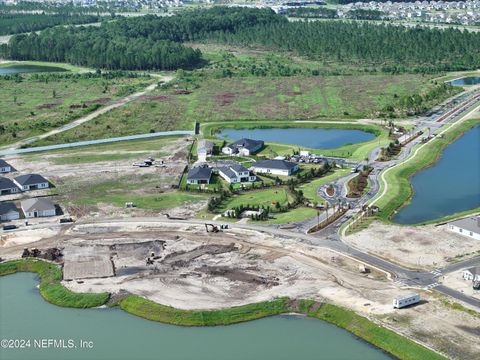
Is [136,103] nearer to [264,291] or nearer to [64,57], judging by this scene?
[64,57]

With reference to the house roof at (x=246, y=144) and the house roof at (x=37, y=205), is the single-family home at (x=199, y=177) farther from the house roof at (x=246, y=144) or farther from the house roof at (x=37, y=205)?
the house roof at (x=37, y=205)

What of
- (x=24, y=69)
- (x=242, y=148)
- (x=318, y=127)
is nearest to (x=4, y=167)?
(x=242, y=148)

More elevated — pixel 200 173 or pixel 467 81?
pixel 467 81

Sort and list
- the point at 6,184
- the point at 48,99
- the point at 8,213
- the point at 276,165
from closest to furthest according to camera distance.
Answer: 1. the point at 8,213
2. the point at 6,184
3. the point at 276,165
4. the point at 48,99

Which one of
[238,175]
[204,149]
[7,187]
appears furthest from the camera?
[204,149]

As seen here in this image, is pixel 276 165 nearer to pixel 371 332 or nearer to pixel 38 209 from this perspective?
pixel 38 209

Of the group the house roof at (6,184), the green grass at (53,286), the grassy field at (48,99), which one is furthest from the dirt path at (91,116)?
the green grass at (53,286)

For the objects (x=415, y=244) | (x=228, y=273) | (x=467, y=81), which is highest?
(x=467, y=81)
